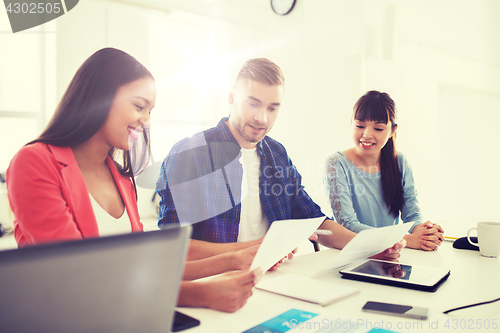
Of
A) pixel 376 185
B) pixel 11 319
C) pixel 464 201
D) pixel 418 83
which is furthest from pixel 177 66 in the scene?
pixel 11 319

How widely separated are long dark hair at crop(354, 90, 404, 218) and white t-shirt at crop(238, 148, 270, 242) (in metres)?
0.65

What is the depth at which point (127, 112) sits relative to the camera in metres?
1.21

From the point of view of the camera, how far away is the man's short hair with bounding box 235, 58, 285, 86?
163 centimetres

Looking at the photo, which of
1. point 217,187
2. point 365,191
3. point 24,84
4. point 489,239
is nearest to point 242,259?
point 217,187

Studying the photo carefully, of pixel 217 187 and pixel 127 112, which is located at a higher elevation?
pixel 127 112

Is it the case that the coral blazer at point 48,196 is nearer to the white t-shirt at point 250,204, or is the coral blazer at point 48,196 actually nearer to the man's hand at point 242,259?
the man's hand at point 242,259

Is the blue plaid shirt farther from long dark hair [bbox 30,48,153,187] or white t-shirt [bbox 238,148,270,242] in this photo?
long dark hair [bbox 30,48,153,187]

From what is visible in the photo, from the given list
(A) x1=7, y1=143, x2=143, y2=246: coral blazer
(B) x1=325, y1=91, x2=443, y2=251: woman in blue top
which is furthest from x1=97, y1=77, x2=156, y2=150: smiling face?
(B) x1=325, y1=91, x2=443, y2=251: woman in blue top

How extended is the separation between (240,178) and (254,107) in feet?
1.06

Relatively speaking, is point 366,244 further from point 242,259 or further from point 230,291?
point 230,291

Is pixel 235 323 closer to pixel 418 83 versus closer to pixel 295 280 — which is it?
pixel 295 280

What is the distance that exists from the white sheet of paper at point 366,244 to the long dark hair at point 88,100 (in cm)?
82

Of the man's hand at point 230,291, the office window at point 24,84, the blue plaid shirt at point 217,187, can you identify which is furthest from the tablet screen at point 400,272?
the office window at point 24,84

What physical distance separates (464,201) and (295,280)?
2.68 meters
